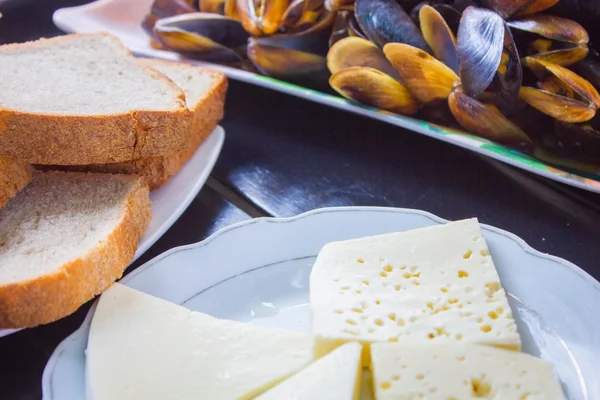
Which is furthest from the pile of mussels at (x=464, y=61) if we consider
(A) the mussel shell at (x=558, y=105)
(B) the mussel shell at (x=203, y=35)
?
(B) the mussel shell at (x=203, y=35)

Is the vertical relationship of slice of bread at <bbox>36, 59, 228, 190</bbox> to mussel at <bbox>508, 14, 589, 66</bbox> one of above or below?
below

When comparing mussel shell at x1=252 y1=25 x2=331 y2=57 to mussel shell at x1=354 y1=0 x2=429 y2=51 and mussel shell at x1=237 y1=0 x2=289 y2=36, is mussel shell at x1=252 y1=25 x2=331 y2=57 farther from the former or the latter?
mussel shell at x1=354 y1=0 x2=429 y2=51

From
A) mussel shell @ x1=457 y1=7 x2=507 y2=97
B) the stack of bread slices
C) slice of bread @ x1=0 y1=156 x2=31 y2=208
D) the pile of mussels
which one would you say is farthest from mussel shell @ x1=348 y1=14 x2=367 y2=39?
slice of bread @ x1=0 y1=156 x2=31 y2=208

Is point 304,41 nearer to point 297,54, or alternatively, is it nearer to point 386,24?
point 297,54

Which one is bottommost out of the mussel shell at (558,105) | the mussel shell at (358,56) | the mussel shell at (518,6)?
the mussel shell at (358,56)

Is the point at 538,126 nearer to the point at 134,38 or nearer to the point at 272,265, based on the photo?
the point at 272,265

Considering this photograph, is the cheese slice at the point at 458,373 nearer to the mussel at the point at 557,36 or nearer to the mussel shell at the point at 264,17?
the mussel at the point at 557,36

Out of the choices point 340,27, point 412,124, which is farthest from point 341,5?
point 412,124

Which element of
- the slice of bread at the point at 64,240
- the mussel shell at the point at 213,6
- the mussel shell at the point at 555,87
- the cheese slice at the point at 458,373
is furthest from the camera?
the mussel shell at the point at 213,6
